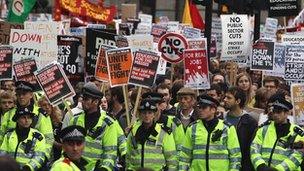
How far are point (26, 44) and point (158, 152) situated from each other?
473 centimetres

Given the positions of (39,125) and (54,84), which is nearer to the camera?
(39,125)

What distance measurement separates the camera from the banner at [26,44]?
15.0 m

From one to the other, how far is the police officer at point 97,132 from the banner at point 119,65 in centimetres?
244

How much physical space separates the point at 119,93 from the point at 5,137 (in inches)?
113

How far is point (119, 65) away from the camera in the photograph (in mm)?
13461

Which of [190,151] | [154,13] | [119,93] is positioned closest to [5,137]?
[190,151]

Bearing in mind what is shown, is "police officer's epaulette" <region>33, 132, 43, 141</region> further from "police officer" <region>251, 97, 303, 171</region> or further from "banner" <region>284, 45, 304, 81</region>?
"banner" <region>284, 45, 304, 81</region>

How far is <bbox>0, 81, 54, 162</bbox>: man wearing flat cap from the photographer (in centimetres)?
1138

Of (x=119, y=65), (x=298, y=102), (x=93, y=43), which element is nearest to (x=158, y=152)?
(x=298, y=102)

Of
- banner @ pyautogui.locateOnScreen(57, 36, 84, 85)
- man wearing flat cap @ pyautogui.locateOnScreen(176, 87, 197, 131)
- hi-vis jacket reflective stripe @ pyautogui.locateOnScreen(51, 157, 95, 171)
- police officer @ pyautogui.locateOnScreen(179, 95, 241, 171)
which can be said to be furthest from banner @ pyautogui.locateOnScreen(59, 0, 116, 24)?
hi-vis jacket reflective stripe @ pyautogui.locateOnScreen(51, 157, 95, 171)

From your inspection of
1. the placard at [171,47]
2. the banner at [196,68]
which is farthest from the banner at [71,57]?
the banner at [196,68]

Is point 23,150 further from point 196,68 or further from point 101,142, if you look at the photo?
point 196,68

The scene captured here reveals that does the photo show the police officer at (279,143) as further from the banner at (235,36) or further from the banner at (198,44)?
the banner at (235,36)

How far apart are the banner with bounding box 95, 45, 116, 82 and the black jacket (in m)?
3.02
